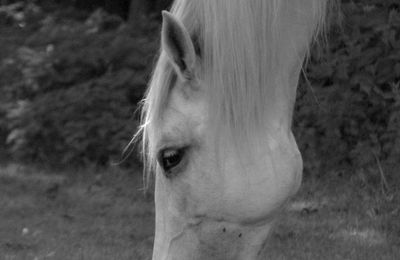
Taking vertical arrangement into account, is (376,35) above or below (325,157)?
above

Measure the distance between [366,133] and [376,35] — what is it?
0.67 m

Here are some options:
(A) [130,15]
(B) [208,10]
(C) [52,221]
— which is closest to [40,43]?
(A) [130,15]

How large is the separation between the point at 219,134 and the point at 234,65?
0.17 metres

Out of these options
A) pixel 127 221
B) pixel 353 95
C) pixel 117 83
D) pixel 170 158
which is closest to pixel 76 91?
pixel 117 83

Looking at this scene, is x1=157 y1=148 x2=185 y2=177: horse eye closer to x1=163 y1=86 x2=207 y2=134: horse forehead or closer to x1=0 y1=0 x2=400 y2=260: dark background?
x1=163 y1=86 x2=207 y2=134: horse forehead

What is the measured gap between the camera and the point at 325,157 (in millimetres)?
5844

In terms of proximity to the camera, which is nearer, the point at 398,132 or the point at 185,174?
the point at 185,174

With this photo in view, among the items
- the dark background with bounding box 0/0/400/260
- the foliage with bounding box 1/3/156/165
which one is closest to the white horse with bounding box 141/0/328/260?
the dark background with bounding box 0/0/400/260

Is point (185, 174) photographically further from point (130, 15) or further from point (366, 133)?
point (130, 15)

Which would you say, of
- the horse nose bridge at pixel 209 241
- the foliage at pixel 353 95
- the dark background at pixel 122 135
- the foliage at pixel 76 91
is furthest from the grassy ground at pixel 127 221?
the horse nose bridge at pixel 209 241

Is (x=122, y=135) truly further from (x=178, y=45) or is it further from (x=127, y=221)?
(x=178, y=45)

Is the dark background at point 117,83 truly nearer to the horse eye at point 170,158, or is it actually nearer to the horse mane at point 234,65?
the horse mane at point 234,65

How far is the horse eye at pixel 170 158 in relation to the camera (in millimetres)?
2119

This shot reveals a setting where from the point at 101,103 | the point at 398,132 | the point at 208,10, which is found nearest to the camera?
the point at 208,10
